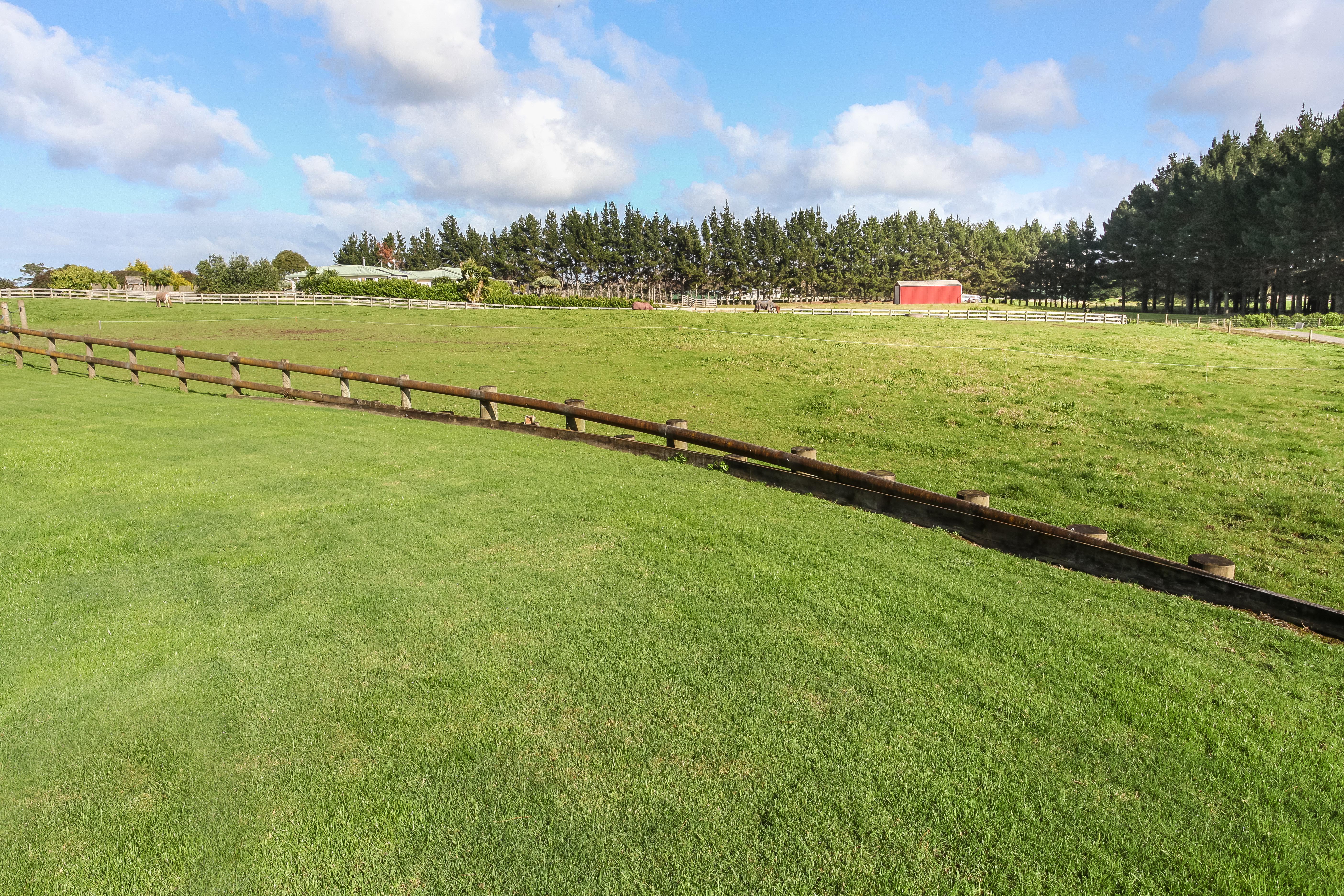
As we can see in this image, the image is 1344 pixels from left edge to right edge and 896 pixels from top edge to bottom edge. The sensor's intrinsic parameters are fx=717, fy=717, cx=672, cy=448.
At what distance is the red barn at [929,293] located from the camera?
92000mm

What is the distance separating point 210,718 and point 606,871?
229 cm

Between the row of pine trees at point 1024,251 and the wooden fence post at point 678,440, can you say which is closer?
the wooden fence post at point 678,440

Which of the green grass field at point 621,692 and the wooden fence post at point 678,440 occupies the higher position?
the wooden fence post at point 678,440

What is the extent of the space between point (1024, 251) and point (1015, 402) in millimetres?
119579

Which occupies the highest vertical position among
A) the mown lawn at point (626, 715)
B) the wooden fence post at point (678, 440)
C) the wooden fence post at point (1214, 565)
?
the wooden fence post at point (678, 440)

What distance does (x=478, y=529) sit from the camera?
6.41 metres

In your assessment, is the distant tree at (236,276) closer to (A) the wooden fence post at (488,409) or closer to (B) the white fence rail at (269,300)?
(B) the white fence rail at (269,300)

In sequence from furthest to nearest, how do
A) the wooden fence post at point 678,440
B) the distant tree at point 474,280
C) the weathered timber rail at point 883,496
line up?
the distant tree at point 474,280, the wooden fence post at point 678,440, the weathered timber rail at point 883,496

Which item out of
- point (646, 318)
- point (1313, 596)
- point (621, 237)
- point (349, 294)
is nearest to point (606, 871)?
point (1313, 596)

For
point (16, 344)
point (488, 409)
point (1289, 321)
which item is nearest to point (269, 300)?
point (16, 344)

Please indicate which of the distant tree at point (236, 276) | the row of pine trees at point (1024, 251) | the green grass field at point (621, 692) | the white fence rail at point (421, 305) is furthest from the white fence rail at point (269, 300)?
the green grass field at point (621, 692)

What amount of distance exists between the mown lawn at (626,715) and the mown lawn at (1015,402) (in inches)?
130

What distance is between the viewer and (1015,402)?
1459 centimetres

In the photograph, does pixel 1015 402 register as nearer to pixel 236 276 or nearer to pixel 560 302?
pixel 560 302
